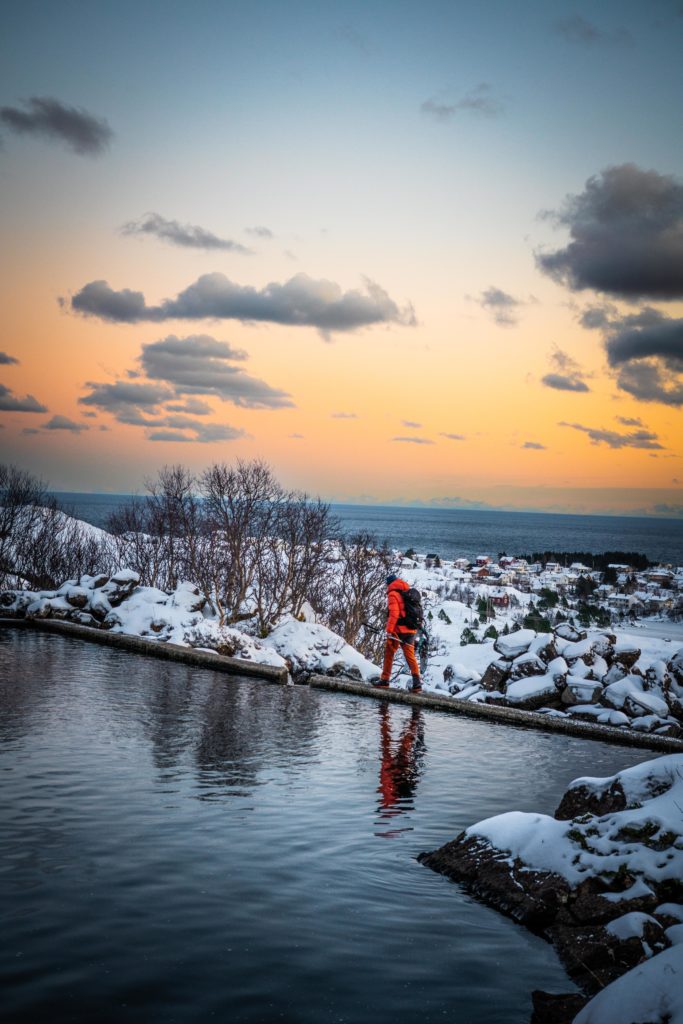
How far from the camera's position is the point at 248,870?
6.77 meters

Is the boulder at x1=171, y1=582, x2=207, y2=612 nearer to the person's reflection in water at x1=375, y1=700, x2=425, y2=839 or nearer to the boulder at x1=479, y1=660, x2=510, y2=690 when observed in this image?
the boulder at x1=479, y1=660, x2=510, y2=690

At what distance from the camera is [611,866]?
642cm

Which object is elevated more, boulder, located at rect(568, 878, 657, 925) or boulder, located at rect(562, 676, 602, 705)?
boulder, located at rect(568, 878, 657, 925)

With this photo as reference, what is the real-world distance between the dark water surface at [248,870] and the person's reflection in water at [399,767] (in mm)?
47

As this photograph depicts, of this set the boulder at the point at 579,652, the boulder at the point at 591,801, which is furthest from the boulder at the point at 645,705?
the boulder at the point at 591,801

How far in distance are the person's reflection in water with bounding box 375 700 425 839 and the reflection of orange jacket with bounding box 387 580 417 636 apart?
179 cm

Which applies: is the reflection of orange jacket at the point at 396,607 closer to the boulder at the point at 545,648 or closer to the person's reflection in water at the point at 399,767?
the person's reflection in water at the point at 399,767

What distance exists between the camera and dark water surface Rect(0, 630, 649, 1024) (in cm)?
498

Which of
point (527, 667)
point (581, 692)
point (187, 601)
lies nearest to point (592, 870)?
point (581, 692)

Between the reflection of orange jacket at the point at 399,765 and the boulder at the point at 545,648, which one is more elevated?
the boulder at the point at 545,648

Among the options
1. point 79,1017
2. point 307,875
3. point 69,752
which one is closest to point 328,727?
point 69,752

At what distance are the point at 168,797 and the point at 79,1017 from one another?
390cm

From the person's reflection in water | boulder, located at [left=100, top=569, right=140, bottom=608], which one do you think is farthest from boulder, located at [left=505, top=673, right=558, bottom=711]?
boulder, located at [left=100, top=569, right=140, bottom=608]

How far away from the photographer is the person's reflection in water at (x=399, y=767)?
8922 millimetres
